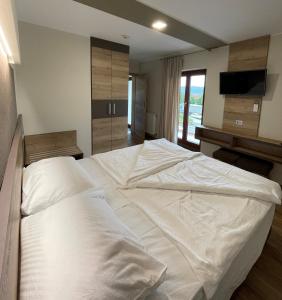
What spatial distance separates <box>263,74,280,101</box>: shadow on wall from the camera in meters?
3.01

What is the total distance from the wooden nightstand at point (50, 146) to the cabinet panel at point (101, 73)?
0.94 meters

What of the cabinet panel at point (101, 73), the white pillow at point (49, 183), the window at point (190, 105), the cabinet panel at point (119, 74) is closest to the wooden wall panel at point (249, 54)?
the window at point (190, 105)

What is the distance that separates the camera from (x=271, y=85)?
3.05m

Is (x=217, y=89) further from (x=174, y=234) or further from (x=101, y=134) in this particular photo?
(x=174, y=234)

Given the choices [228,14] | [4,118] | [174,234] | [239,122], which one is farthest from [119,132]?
[174,234]

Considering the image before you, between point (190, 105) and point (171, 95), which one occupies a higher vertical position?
point (171, 95)

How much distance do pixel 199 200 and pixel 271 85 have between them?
106 inches

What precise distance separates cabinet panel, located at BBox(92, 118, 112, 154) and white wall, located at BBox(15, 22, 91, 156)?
0.25 metres

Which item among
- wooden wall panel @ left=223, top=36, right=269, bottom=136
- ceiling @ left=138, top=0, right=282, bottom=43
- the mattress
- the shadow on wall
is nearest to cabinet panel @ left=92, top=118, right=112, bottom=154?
the mattress

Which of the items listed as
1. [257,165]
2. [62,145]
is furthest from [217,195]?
[62,145]

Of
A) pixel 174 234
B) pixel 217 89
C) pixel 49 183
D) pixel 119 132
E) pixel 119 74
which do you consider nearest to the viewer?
pixel 174 234

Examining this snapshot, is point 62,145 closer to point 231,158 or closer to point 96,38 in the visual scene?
point 96,38

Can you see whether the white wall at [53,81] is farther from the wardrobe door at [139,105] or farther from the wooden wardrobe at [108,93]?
the wardrobe door at [139,105]

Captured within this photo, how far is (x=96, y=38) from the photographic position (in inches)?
138
